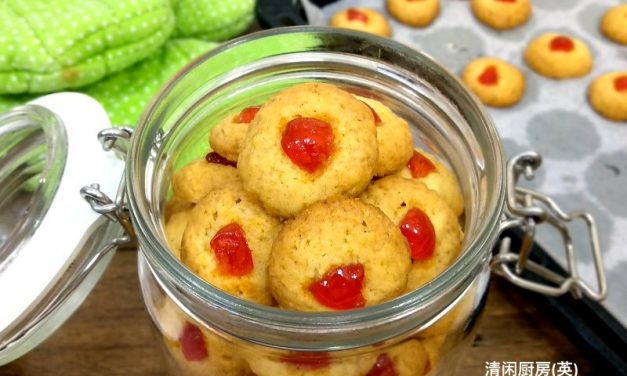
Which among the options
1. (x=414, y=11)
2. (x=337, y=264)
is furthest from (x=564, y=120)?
(x=337, y=264)

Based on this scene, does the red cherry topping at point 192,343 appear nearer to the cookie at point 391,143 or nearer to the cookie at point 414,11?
the cookie at point 391,143

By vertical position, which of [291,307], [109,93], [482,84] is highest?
[291,307]

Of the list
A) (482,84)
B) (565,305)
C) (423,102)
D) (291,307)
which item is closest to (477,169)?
(423,102)

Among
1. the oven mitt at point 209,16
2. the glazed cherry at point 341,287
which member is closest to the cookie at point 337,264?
the glazed cherry at point 341,287

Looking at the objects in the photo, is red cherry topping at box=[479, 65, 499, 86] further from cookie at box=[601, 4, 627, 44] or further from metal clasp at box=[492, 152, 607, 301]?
metal clasp at box=[492, 152, 607, 301]

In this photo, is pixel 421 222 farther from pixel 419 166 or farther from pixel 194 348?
pixel 194 348

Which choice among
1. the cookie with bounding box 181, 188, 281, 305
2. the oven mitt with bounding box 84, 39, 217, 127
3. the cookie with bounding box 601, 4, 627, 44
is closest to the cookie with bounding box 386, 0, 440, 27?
the cookie with bounding box 601, 4, 627, 44

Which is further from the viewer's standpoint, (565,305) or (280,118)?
(565,305)

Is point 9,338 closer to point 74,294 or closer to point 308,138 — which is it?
point 74,294
